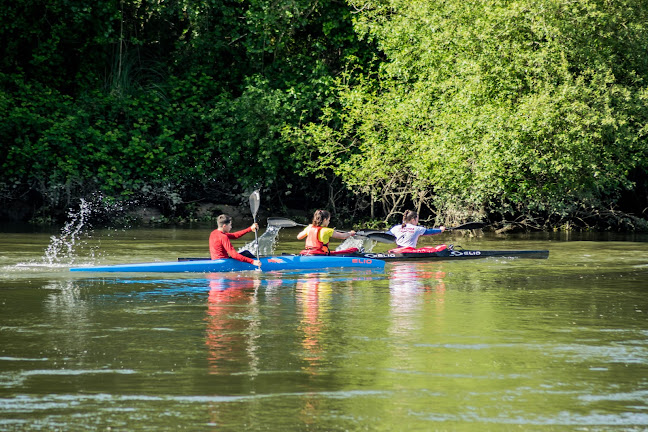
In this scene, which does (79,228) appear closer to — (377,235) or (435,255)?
(377,235)

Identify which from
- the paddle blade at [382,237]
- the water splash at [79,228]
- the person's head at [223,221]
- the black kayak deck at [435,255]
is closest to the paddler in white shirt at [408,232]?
the paddle blade at [382,237]

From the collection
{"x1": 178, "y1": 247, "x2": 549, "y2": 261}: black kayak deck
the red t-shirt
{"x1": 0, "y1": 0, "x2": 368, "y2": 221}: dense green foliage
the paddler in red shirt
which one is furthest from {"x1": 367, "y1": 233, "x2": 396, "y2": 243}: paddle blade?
{"x1": 0, "y1": 0, "x2": 368, "y2": 221}: dense green foliage

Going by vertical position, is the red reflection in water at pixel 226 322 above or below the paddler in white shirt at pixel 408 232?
below

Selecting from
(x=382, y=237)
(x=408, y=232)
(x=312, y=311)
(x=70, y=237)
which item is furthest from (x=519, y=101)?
(x=312, y=311)

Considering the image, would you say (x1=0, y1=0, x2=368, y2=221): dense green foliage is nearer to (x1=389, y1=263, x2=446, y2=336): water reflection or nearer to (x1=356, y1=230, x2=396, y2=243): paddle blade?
(x1=356, y1=230, x2=396, y2=243): paddle blade

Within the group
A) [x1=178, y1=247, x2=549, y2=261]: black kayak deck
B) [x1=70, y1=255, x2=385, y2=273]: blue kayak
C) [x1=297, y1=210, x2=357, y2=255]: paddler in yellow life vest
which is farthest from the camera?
[x1=178, y1=247, x2=549, y2=261]: black kayak deck

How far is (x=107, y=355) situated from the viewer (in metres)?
8.38

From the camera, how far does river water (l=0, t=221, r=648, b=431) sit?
655cm

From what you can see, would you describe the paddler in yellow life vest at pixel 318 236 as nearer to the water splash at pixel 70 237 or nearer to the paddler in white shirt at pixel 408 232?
the paddler in white shirt at pixel 408 232

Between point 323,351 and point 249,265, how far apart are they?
6600 millimetres

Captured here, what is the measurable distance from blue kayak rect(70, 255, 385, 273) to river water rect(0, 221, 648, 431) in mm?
→ 147

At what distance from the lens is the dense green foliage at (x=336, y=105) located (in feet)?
70.7

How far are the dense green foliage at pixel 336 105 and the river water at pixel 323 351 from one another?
7001 millimetres

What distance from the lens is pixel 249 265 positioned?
15.1 m
